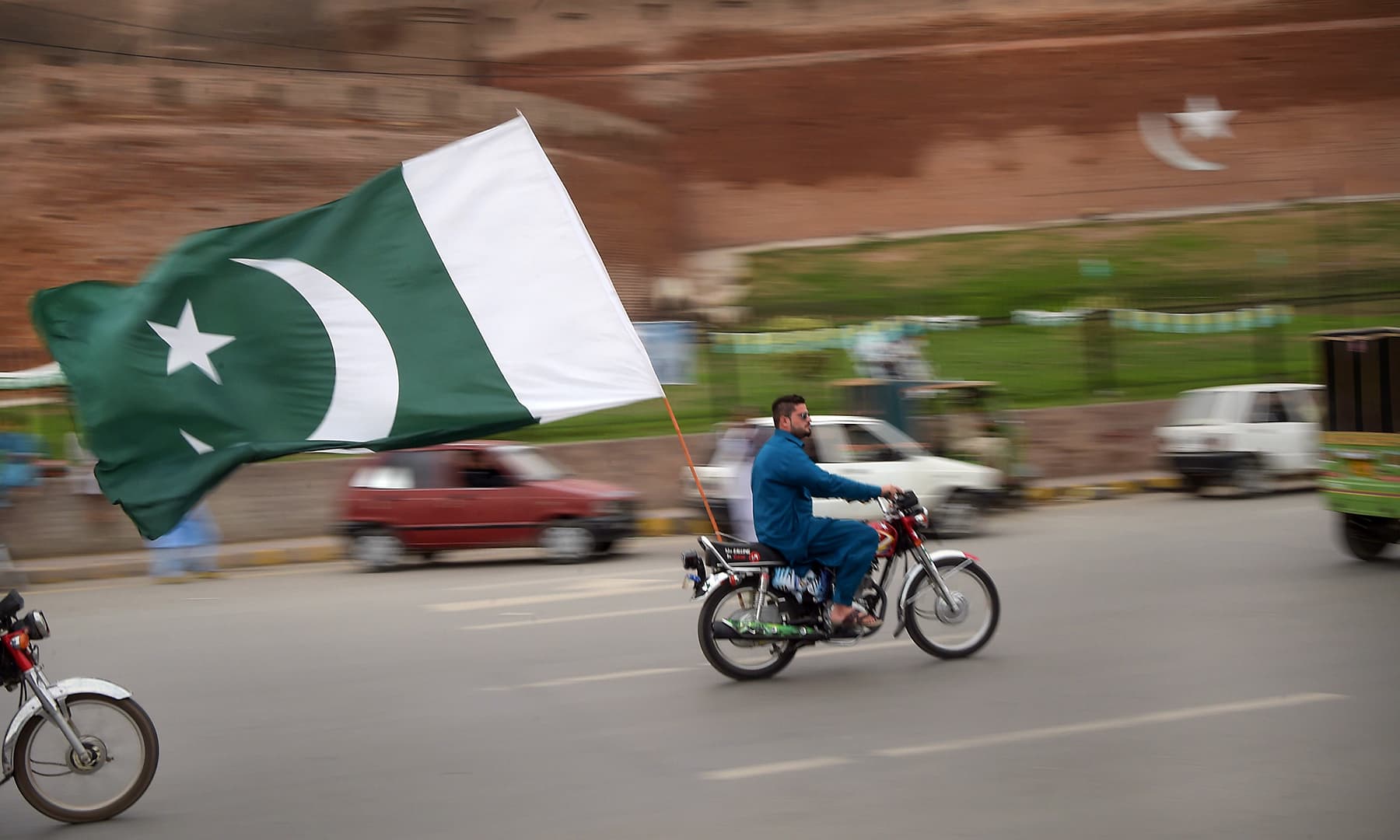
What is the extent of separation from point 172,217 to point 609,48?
1996cm

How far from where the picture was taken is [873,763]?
5.63 m

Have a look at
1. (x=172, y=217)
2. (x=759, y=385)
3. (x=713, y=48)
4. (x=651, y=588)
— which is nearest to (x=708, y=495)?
(x=651, y=588)

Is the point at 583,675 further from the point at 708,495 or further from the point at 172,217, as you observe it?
the point at 172,217

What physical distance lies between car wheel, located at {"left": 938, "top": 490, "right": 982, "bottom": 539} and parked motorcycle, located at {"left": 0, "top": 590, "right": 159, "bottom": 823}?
9967 mm

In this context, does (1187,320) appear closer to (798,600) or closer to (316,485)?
(316,485)

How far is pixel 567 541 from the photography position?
1406 centimetres

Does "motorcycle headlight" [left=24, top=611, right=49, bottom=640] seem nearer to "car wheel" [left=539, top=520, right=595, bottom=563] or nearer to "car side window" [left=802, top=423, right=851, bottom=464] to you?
"car wheel" [left=539, top=520, right=595, bottom=563]

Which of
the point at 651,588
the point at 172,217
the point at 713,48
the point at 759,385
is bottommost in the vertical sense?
the point at 651,588

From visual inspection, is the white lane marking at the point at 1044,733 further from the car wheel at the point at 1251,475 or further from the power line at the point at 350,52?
the power line at the point at 350,52

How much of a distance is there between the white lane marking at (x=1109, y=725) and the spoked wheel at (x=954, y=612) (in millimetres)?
1444

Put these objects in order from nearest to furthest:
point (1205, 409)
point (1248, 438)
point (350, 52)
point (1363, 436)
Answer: point (1363, 436) → point (1248, 438) → point (1205, 409) → point (350, 52)

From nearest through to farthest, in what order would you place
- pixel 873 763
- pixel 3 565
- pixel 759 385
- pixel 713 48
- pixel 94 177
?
pixel 873 763
pixel 3 565
pixel 759 385
pixel 94 177
pixel 713 48

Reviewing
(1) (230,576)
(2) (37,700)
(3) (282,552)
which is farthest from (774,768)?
(3) (282,552)

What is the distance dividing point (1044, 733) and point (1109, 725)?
0.32 m
